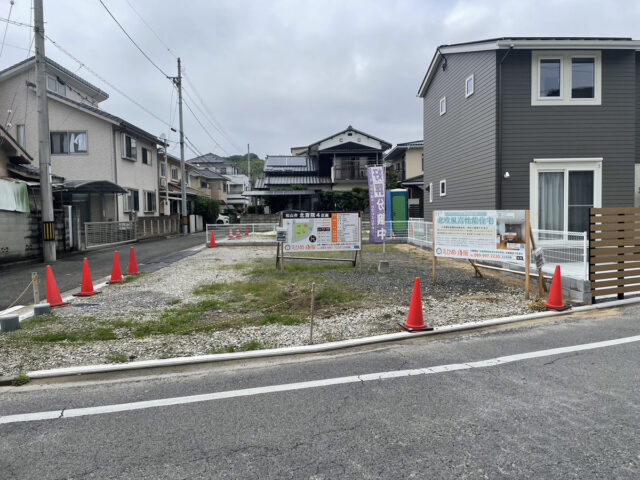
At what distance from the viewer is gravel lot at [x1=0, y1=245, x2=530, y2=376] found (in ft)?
17.3

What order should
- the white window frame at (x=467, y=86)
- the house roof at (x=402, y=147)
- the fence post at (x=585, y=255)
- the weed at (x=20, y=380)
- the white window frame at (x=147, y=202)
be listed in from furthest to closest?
1. the house roof at (x=402, y=147)
2. the white window frame at (x=147, y=202)
3. the white window frame at (x=467, y=86)
4. the fence post at (x=585, y=255)
5. the weed at (x=20, y=380)

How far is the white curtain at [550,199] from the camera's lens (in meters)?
12.7

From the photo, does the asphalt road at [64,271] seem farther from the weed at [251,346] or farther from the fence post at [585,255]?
the fence post at [585,255]

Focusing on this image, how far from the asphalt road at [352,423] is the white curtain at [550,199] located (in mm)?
8564

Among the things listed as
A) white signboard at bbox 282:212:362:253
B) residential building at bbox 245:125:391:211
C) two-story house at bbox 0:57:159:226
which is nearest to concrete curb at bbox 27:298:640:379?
white signboard at bbox 282:212:362:253

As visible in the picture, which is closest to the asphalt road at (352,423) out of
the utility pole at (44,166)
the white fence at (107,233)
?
the utility pole at (44,166)

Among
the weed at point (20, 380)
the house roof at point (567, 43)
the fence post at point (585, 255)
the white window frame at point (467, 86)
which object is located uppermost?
the house roof at point (567, 43)

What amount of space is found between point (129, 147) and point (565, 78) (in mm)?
21823

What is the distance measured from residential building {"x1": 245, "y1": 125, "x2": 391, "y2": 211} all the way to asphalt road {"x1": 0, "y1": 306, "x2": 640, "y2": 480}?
100 feet

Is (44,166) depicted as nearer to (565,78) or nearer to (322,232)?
(322,232)

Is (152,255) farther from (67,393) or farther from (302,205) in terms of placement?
(302,205)

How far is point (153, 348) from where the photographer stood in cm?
539

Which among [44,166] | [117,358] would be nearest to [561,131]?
[117,358]

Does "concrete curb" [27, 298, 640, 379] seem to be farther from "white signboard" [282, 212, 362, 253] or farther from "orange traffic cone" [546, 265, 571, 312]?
"white signboard" [282, 212, 362, 253]
